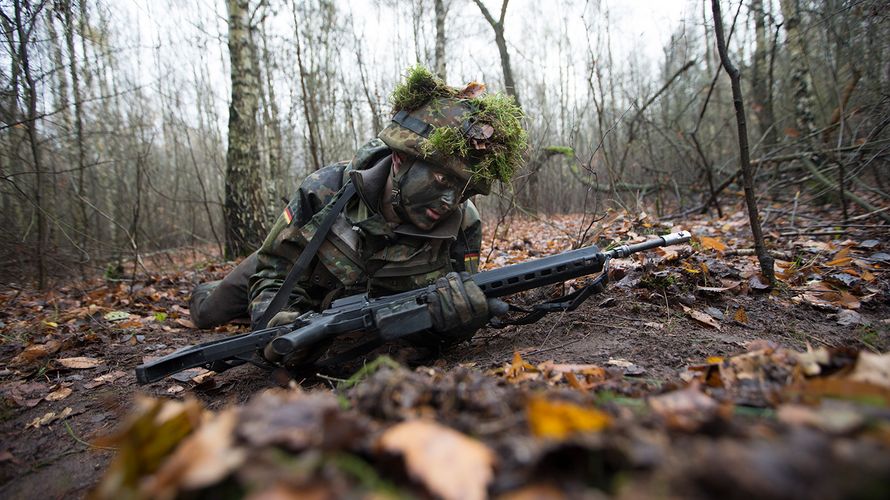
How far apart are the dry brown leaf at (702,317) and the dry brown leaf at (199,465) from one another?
2664 mm

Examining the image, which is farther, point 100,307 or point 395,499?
point 100,307

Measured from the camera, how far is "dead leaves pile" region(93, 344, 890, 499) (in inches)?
22.6

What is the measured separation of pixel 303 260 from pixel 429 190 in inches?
40.9

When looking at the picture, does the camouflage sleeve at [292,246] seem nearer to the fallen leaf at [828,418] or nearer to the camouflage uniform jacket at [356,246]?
the camouflage uniform jacket at [356,246]

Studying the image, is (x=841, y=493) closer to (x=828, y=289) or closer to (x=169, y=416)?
(x=169, y=416)

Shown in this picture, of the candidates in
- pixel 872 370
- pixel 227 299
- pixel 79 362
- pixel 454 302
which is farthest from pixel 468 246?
pixel 79 362

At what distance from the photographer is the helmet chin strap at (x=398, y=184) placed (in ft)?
10.3

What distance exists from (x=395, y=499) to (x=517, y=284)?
7.34 feet

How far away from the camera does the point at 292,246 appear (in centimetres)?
349

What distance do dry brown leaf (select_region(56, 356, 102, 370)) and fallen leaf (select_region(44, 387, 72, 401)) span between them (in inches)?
14.3

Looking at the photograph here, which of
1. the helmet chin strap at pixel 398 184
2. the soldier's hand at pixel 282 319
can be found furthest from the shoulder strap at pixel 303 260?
the helmet chin strap at pixel 398 184

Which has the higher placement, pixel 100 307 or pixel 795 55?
pixel 795 55

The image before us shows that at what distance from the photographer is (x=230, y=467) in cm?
65

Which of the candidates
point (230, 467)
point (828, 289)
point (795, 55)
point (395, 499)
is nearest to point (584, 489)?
point (395, 499)
